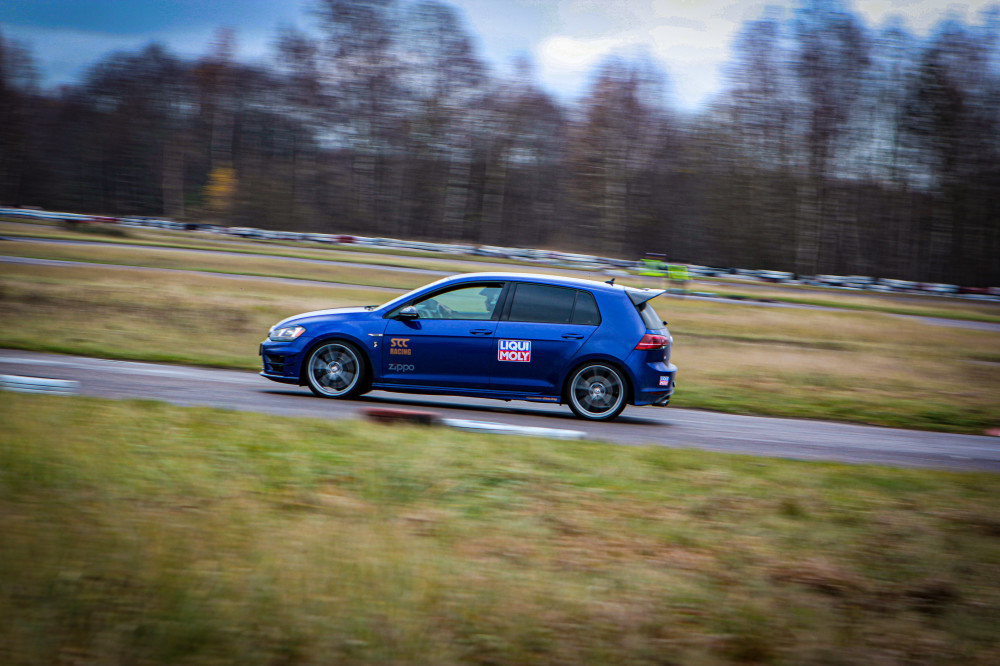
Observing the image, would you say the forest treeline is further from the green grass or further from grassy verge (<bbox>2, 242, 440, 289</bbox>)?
the green grass

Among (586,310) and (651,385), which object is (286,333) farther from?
(651,385)

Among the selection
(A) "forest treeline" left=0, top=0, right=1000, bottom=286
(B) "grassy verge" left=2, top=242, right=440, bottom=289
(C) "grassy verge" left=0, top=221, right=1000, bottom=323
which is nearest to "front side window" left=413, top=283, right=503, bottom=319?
(B) "grassy verge" left=2, top=242, right=440, bottom=289

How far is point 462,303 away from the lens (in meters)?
9.58

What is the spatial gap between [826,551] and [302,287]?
18864 mm

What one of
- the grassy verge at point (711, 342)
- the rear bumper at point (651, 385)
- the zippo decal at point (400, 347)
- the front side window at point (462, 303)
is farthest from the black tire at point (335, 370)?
the rear bumper at point (651, 385)

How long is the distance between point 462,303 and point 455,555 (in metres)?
5.51

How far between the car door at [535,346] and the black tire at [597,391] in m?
0.21

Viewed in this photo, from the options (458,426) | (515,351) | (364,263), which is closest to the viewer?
(458,426)

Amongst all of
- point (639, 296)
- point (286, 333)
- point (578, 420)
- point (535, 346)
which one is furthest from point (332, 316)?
point (639, 296)

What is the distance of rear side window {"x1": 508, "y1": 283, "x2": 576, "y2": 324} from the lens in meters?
9.50

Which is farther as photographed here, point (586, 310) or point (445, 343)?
point (586, 310)

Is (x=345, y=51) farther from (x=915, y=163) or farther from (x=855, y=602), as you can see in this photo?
(x=855, y=602)

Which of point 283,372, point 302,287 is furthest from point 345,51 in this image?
point 283,372

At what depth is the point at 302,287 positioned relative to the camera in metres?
22.0
